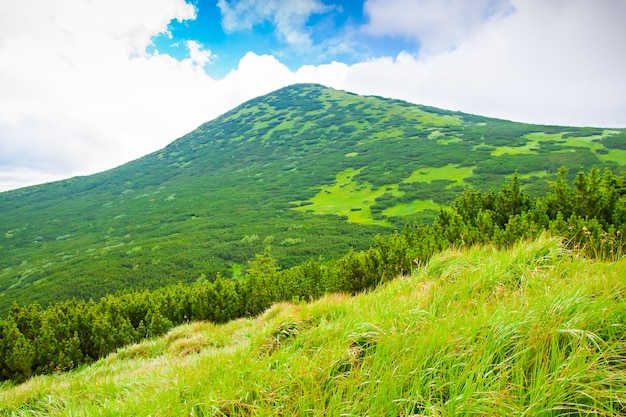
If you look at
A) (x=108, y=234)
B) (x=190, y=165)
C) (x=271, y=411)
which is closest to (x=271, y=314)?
(x=271, y=411)

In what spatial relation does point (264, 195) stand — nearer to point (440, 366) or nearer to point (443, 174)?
point (443, 174)

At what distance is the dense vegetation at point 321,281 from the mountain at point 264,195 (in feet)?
53.2

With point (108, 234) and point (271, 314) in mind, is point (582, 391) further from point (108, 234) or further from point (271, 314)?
point (108, 234)

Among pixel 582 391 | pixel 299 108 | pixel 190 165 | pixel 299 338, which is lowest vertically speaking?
pixel 299 338

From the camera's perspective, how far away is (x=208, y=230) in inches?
1610

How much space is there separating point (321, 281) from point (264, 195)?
48.4 m

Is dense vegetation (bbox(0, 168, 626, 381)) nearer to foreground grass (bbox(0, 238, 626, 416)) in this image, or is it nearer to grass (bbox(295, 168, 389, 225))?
foreground grass (bbox(0, 238, 626, 416))

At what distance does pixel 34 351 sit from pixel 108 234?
151ft

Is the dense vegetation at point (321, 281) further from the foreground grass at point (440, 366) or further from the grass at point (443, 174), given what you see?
the grass at point (443, 174)

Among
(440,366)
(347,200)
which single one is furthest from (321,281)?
(347,200)

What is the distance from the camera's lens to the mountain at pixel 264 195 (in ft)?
100

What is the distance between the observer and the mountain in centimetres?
3055

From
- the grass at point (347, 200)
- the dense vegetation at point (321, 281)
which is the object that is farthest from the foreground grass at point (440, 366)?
the grass at point (347, 200)

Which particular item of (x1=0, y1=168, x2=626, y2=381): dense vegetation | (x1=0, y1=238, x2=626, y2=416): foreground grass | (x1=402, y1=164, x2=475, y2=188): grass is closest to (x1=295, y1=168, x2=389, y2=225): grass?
(x1=402, y1=164, x2=475, y2=188): grass
